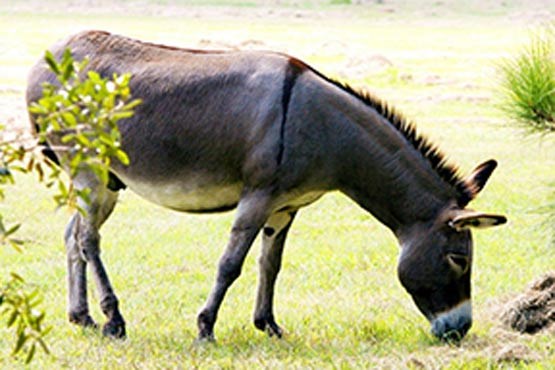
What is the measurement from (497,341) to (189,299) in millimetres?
2618

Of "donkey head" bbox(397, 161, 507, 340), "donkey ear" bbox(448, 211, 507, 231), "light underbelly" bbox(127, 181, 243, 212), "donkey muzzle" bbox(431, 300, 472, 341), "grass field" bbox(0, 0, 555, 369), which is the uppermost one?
"donkey ear" bbox(448, 211, 507, 231)

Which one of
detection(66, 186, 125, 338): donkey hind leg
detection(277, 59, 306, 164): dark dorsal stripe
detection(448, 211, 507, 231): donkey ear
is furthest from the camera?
detection(66, 186, 125, 338): donkey hind leg

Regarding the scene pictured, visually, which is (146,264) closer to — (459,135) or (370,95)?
(370,95)

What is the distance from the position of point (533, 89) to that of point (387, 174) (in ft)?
3.79

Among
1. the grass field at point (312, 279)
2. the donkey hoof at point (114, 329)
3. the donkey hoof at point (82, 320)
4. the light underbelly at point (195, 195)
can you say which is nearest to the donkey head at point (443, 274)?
the grass field at point (312, 279)

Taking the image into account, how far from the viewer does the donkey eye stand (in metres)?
6.96

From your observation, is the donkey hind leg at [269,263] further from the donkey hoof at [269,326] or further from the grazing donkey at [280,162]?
the grazing donkey at [280,162]

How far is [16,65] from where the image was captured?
1261 inches

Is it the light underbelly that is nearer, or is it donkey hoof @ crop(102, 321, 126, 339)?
the light underbelly

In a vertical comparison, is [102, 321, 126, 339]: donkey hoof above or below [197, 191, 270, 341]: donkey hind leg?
below

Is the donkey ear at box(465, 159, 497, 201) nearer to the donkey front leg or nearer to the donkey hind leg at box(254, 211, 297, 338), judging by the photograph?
the donkey hind leg at box(254, 211, 297, 338)

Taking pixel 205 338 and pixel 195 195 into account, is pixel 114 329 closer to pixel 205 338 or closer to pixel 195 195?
pixel 205 338

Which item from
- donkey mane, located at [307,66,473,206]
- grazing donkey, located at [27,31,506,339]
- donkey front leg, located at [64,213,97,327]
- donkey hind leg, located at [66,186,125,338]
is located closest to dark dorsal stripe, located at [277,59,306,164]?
grazing donkey, located at [27,31,506,339]

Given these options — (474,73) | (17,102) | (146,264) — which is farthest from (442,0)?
(146,264)
